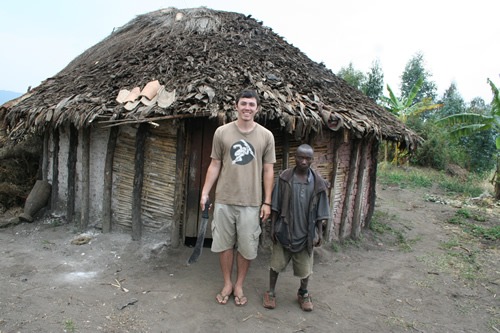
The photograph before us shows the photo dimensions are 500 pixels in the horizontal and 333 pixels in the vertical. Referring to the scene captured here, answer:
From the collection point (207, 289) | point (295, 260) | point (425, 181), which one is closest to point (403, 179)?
point (425, 181)

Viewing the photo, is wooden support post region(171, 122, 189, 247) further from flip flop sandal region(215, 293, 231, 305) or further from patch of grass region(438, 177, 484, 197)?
patch of grass region(438, 177, 484, 197)

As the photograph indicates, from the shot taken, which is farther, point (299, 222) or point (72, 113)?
point (72, 113)

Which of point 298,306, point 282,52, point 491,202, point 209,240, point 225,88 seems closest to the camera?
point 298,306

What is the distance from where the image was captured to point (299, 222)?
3320 millimetres

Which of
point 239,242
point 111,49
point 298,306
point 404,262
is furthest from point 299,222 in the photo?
point 111,49

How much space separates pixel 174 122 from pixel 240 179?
1.64 m

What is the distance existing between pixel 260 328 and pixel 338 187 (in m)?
3.10

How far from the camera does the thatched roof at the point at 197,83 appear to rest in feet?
14.4

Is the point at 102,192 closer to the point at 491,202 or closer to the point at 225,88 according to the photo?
the point at 225,88

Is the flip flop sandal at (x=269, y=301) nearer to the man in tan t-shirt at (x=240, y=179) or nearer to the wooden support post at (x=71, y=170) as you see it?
the man in tan t-shirt at (x=240, y=179)

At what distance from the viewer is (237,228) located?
338cm

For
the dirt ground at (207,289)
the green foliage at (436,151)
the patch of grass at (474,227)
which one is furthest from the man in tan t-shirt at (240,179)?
the green foliage at (436,151)

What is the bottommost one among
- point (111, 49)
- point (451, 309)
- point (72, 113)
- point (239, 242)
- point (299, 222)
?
point (451, 309)

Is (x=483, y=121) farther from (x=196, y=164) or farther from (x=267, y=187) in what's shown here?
(x=267, y=187)
